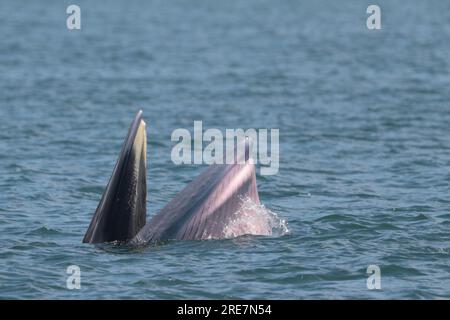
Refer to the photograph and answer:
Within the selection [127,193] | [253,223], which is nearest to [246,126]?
[253,223]

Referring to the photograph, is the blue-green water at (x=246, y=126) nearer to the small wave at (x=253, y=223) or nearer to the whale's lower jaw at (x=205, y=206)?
the small wave at (x=253, y=223)

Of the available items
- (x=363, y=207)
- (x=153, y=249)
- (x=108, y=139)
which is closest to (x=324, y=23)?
(x=108, y=139)

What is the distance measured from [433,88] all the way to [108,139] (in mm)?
16318

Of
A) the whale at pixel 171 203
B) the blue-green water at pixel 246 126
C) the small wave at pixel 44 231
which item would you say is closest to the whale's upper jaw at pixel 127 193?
the whale at pixel 171 203

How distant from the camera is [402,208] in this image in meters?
23.5

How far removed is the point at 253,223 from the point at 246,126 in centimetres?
1555

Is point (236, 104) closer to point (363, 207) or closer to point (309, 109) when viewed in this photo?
point (309, 109)

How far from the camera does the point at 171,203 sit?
1903 centimetres

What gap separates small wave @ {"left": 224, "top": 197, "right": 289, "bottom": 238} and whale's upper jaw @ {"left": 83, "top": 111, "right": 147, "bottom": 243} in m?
1.65

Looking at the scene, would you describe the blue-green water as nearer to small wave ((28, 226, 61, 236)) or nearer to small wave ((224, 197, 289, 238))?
small wave ((28, 226, 61, 236))

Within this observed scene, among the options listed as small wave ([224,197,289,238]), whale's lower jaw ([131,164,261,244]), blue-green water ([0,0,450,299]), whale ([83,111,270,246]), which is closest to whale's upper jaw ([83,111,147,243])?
whale ([83,111,270,246])

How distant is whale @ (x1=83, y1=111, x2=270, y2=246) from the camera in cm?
1850

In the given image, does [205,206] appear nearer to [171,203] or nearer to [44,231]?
[171,203]

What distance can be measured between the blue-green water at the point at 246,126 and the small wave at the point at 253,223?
8.8 inches
